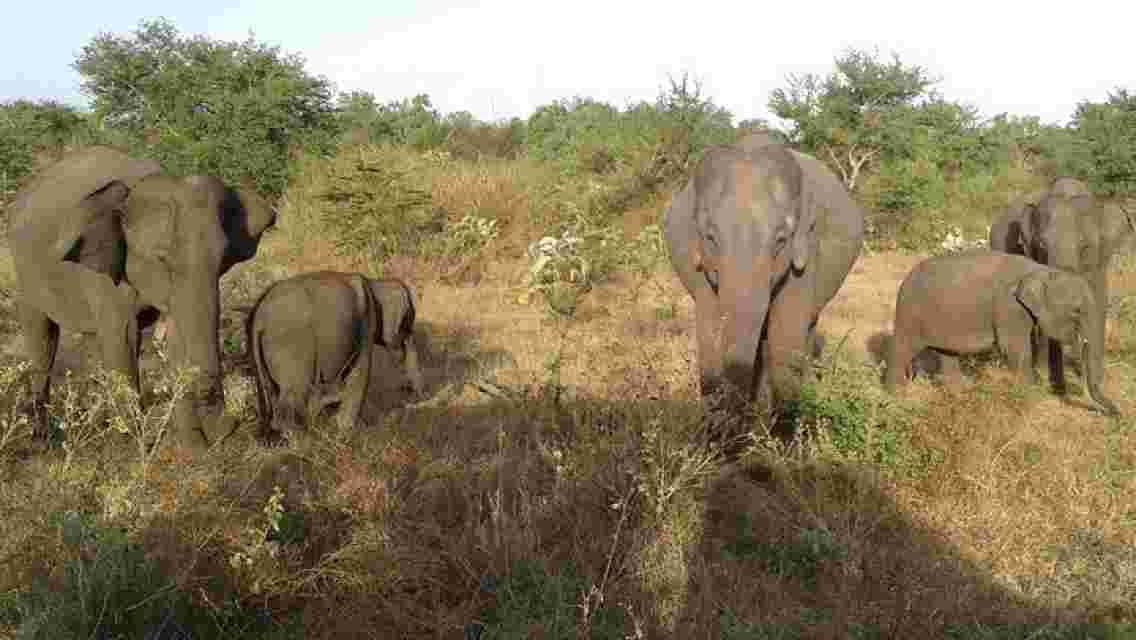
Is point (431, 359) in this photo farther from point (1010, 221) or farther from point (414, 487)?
point (1010, 221)

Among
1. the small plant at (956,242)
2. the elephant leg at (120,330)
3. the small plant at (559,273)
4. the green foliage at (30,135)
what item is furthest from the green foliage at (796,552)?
the green foliage at (30,135)

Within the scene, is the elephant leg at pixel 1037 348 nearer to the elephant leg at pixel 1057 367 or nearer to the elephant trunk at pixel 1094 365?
the elephant leg at pixel 1057 367

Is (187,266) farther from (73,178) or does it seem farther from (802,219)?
(802,219)

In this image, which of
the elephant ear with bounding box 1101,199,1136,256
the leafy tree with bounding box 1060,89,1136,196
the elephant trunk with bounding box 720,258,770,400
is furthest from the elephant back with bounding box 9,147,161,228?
the leafy tree with bounding box 1060,89,1136,196

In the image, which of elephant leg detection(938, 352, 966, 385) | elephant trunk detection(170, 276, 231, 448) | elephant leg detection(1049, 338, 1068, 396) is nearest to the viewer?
elephant trunk detection(170, 276, 231, 448)

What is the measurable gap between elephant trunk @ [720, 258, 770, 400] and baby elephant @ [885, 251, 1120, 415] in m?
3.53

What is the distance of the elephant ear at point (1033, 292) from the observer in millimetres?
7785

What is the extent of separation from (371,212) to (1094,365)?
399 inches

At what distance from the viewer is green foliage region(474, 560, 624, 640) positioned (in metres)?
3.54

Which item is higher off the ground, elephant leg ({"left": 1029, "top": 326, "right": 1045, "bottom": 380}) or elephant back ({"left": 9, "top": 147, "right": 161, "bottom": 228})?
elephant back ({"left": 9, "top": 147, "right": 161, "bottom": 228})

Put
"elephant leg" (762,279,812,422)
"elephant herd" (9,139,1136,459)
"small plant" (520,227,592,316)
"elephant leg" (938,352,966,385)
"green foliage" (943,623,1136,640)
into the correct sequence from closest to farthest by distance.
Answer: "green foliage" (943,623,1136,640)
"elephant herd" (9,139,1136,459)
"elephant leg" (762,279,812,422)
"elephant leg" (938,352,966,385)
"small plant" (520,227,592,316)

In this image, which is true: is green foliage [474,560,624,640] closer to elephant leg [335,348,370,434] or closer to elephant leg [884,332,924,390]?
elephant leg [335,348,370,434]

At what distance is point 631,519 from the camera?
14.5 ft

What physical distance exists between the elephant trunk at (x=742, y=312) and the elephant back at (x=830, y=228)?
1.27 metres
